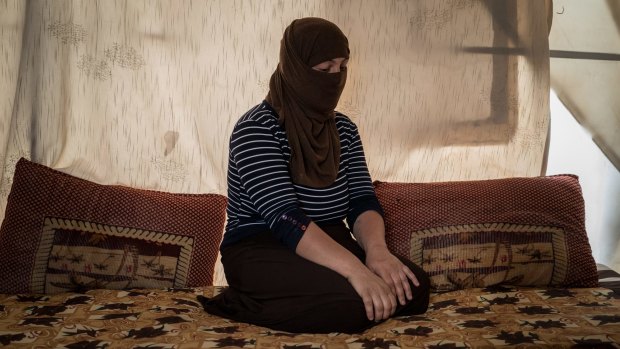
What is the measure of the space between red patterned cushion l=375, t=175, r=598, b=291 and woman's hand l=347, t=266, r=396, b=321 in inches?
14.1

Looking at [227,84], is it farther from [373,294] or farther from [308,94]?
[373,294]

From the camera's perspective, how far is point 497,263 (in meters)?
1.91

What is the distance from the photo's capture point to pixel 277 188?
1.66 meters

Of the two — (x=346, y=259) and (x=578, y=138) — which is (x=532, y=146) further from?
(x=346, y=259)

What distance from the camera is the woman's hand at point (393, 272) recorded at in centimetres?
163

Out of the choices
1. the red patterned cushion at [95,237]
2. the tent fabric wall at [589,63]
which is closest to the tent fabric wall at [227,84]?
the tent fabric wall at [589,63]

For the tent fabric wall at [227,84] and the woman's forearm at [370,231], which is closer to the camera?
the woman's forearm at [370,231]

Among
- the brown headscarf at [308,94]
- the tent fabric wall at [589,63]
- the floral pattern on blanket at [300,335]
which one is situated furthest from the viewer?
the tent fabric wall at [589,63]

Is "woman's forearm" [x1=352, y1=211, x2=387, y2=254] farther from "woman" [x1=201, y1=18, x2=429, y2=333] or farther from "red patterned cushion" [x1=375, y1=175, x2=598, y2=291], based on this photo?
"red patterned cushion" [x1=375, y1=175, x2=598, y2=291]

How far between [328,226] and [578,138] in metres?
1.17

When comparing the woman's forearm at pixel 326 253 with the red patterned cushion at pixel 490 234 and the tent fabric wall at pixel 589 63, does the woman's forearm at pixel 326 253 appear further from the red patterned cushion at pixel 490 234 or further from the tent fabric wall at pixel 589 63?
the tent fabric wall at pixel 589 63

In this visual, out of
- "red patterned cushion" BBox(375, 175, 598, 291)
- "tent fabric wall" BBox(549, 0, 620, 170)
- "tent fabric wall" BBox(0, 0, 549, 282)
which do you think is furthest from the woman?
"tent fabric wall" BBox(549, 0, 620, 170)

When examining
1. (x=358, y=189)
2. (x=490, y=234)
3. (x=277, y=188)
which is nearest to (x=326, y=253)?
(x=277, y=188)

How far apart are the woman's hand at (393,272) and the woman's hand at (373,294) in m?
0.03
